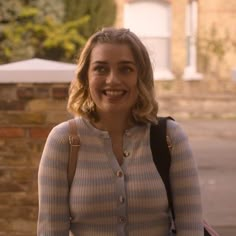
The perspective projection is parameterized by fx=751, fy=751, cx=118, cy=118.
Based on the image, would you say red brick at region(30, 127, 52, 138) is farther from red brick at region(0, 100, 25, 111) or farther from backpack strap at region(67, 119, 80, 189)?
backpack strap at region(67, 119, 80, 189)

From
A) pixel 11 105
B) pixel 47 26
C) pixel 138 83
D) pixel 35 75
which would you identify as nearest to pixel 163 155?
pixel 138 83

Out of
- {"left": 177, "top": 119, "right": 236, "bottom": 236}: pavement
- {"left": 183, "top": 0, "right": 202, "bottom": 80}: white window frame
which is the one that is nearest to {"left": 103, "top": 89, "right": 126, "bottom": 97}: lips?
{"left": 177, "top": 119, "right": 236, "bottom": 236}: pavement

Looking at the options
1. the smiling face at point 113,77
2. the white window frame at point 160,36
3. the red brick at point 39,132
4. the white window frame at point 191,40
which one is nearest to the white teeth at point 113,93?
the smiling face at point 113,77

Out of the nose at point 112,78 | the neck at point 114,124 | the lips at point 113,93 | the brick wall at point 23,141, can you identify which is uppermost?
the nose at point 112,78

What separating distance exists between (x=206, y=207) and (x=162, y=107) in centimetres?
1148

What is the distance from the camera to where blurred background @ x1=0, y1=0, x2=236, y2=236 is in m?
Result: 5.12

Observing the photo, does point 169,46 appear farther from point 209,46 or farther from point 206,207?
point 206,207

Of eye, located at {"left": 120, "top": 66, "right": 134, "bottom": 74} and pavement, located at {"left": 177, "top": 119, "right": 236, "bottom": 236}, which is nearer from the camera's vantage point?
eye, located at {"left": 120, "top": 66, "right": 134, "bottom": 74}

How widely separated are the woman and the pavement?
450cm

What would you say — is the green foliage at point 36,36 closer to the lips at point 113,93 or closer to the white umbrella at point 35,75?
the white umbrella at point 35,75

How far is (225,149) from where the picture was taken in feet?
48.7

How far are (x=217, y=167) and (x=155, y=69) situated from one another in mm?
8140

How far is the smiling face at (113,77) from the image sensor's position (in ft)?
8.40

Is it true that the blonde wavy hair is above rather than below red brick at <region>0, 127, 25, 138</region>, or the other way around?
above
